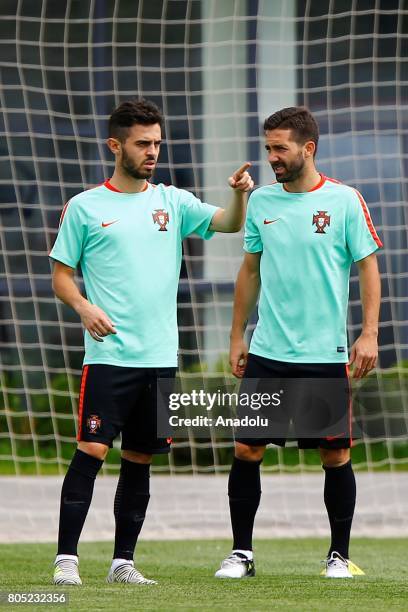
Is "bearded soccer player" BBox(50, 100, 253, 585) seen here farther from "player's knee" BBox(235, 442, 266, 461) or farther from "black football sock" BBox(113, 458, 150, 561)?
"player's knee" BBox(235, 442, 266, 461)

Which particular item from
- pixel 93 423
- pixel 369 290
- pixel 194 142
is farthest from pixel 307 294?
pixel 194 142

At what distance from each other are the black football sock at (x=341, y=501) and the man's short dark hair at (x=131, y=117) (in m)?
1.41

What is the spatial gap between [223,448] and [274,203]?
4.63 m

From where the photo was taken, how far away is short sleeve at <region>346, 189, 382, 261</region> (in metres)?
4.94

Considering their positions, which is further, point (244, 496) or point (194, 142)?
point (194, 142)

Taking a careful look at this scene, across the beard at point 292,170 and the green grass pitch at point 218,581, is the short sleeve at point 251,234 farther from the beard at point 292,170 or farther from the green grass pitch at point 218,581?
the green grass pitch at point 218,581

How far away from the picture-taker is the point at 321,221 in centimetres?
494

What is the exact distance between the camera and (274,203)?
5.03 metres

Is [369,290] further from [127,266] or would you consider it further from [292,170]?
[127,266]

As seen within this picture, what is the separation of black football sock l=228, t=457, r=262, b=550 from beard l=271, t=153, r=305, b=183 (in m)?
1.04

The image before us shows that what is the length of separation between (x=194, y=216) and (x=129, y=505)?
1068mm

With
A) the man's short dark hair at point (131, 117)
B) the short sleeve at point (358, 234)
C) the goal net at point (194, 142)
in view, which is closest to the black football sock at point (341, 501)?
the short sleeve at point (358, 234)

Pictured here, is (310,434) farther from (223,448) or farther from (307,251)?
(223,448)

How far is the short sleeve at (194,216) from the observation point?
16.5 feet
